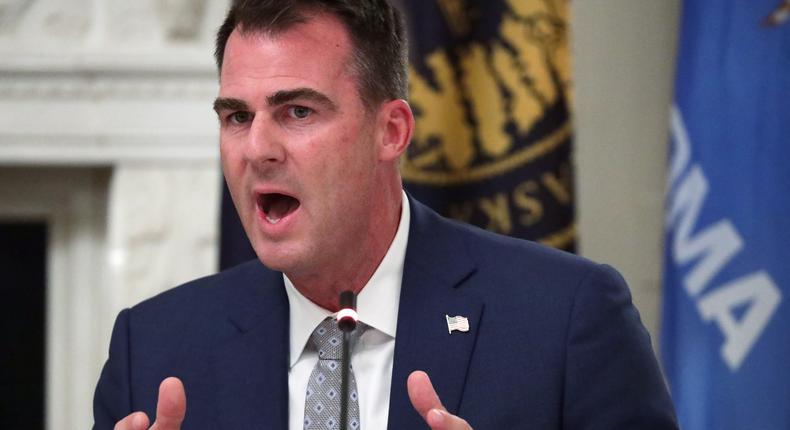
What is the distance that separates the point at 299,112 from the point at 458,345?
1.57 feet

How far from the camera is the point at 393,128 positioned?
2209mm

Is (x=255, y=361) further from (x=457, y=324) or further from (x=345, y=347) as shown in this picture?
(x=345, y=347)

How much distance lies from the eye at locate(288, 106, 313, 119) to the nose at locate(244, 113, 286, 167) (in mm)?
40

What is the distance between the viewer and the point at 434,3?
3703 mm

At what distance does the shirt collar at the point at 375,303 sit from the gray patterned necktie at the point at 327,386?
0.03 m

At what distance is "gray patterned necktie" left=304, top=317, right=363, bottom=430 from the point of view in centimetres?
211

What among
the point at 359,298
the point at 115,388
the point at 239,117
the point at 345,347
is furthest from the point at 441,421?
the point at 115,388

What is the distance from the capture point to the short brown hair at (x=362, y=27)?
2.06m

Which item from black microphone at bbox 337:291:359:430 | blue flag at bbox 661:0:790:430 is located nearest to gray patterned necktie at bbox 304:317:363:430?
black microphone at bbox 337:291:359:430

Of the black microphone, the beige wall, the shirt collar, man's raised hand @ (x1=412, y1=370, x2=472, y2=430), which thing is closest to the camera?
the black microphone

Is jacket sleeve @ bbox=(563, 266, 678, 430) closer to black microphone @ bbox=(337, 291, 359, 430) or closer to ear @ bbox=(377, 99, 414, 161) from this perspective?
ear @ bbox=(377, 99, 414, 161)

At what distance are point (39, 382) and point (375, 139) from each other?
8.80ft

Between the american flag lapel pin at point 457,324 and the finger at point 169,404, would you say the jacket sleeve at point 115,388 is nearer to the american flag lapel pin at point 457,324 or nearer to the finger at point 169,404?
the finger at point 169,404

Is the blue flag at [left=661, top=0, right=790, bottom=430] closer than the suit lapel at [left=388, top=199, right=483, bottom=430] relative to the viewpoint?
No
